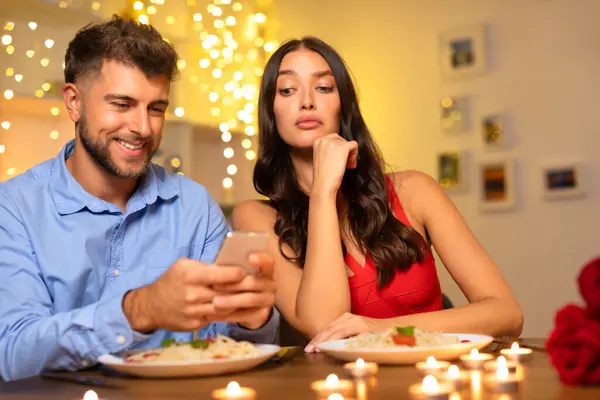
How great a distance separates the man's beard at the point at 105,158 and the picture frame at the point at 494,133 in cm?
252

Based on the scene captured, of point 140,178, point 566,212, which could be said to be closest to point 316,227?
point 140,178

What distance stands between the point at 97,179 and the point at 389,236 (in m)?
0.88

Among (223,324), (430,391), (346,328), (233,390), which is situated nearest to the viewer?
(430,391)

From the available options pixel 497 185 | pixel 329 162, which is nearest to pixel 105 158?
pixel 329 162

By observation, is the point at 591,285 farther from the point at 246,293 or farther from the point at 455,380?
the point at 246,293

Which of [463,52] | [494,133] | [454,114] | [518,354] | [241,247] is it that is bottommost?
[518,354]

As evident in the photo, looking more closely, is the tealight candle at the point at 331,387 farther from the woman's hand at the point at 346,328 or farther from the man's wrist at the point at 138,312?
the woman's hand at the point at 346,328

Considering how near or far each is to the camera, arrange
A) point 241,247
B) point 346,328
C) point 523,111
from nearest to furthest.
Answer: point 241,247, point 346,328, point 523,111

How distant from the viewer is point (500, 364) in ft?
3.66

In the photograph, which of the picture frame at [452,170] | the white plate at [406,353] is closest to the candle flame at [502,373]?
the white plate at [406,353]

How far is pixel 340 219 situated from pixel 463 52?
6.98 feet

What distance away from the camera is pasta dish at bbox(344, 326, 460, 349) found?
1332 millimetres

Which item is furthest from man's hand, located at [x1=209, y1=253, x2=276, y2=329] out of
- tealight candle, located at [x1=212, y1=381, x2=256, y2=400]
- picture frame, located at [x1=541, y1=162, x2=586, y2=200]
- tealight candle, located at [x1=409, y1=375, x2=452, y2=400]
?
picture frame, located at [x1=541, y1=162, x2=586, y2=200]

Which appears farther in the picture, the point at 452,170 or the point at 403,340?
the point at 452,170
